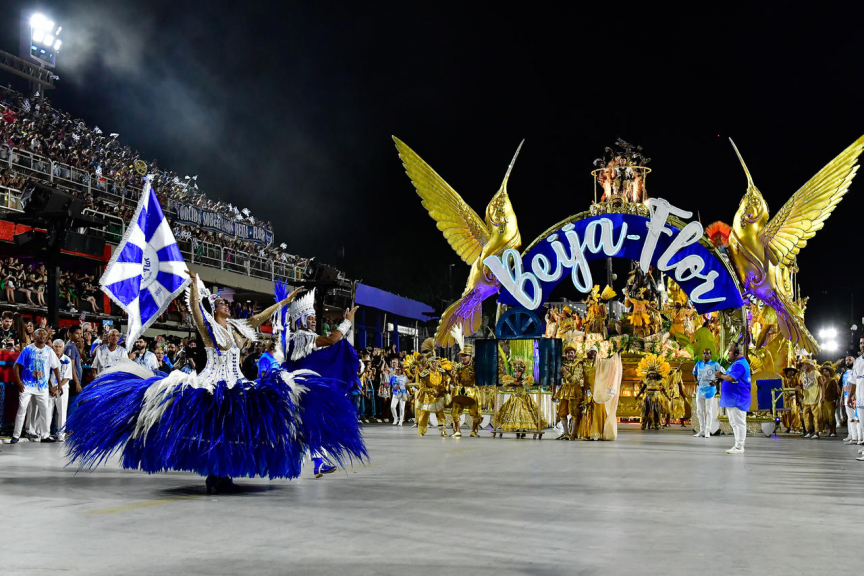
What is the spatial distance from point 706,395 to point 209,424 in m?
13.6

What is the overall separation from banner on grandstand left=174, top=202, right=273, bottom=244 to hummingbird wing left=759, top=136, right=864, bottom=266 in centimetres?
1793

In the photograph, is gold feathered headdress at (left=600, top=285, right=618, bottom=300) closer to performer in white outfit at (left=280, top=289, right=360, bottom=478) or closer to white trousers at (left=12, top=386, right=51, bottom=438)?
white trousers at (left=12, top=386, right=51, bottom=438)

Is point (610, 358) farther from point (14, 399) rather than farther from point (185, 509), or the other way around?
point (185, 509)

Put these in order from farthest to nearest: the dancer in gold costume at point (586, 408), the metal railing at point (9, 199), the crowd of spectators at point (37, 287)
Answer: the crowd of spectators at point (37, 287) < the metal railing at point (9, 199) < the dancer in gold costume at point (586, 408)

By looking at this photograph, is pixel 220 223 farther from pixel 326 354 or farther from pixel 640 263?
pixel 326 354

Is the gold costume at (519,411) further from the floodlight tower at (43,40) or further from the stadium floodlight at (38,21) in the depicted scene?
the stadium floodlight at (38,21)

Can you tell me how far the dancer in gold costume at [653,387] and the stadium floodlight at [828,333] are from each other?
81.7 ft

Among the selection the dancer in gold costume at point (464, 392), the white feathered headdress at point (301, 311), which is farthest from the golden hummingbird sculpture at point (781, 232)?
the white feathered headdress at point (301, 311)

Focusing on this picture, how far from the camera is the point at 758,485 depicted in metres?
9.21

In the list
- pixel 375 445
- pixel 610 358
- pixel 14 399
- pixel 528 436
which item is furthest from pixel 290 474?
pixel 528 436

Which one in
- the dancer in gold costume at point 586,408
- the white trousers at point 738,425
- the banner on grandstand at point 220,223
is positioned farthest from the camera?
the banner on grandstand at point 220,223

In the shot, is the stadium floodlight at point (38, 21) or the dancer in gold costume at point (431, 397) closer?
the dancer in gold costume at point (431, 397)

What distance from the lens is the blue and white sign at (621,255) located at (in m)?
19.8

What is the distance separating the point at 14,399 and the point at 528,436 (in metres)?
10.2
